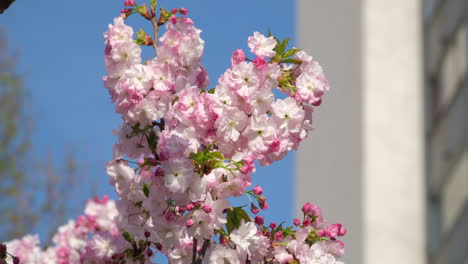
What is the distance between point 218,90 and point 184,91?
12 cm

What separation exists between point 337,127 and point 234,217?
18650 millimetres

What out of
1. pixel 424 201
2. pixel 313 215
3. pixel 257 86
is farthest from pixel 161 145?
pixel 424 201

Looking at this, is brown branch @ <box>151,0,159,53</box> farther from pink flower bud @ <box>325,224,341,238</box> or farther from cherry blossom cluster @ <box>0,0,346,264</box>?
pink flower bud @ <box>325,224,341,238</box>

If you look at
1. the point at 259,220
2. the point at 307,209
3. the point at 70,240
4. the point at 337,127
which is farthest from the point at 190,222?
the point at 337,127

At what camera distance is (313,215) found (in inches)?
152

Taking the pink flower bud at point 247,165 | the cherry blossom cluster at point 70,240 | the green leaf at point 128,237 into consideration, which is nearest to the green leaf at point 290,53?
the pink flower bud at point 247,165

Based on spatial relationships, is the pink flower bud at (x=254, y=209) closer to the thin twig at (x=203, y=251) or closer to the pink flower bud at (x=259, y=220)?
the pink flower bud at (x=259, y=220)

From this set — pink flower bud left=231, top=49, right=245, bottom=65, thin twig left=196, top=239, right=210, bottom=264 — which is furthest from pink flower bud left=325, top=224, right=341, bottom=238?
pink flower bud left=231, top=49, right=245, bottom=65

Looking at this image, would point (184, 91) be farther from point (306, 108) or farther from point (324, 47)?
point (324, 47)

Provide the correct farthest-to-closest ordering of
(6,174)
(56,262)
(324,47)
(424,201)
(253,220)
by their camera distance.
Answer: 1. (324,47)
2. (424,201)
3. (6,174)
4. (56,262)
5. (253,220)

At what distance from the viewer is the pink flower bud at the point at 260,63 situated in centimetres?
367

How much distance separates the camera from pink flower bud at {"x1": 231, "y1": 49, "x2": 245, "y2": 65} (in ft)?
12.2

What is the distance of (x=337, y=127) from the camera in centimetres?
2219

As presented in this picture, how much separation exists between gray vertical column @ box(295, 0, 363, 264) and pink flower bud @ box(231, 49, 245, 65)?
Answer: 1633 centimetres
